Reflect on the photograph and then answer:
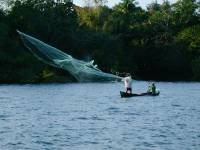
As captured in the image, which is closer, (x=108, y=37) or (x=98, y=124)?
(x=98, y=124)

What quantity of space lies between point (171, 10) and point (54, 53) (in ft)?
304

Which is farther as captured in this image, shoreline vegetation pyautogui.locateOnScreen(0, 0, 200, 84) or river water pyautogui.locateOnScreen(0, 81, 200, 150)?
shoreline vegetation pyautogui.locateOnScreen(0, 0, 200, 84)

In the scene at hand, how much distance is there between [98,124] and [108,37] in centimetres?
7341

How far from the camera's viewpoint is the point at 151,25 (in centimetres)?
11975

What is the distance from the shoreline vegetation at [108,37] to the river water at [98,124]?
38.9 meters

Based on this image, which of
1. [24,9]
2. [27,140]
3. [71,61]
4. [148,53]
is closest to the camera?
[27,140]

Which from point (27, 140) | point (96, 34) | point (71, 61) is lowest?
point (27, 140)

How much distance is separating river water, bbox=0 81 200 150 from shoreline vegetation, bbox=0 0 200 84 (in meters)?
38.9

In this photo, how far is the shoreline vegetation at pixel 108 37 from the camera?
3666 inches

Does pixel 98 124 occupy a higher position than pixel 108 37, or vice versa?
pixel 108 37

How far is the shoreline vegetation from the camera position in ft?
306

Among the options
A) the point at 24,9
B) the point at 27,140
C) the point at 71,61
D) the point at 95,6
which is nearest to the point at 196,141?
the point at 27,140

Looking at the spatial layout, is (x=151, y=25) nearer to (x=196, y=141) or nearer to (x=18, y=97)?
(x=18, y=97)

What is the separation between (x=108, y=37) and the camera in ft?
354
